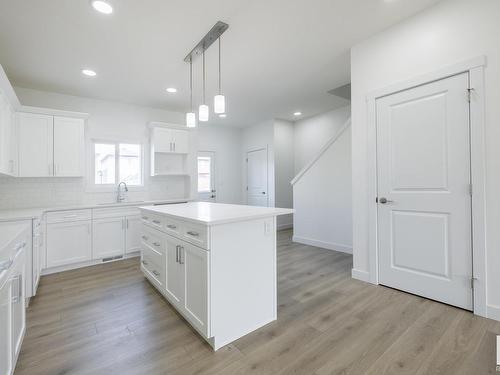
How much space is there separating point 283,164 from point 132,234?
3927 millimetres

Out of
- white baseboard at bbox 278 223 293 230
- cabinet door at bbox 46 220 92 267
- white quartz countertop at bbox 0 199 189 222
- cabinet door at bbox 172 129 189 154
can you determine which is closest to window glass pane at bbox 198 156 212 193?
cabinet door at bbox 172 129 189 154

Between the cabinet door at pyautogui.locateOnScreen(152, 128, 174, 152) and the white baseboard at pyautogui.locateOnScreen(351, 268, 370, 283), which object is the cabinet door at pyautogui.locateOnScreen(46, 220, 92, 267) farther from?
the white baseboard at pyautogui.locateOnScreen(351, 268, 370, 283)

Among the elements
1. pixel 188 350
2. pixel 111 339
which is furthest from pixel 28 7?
pixel 188 350

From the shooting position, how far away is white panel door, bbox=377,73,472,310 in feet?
7.45

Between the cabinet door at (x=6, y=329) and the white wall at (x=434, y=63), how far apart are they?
10.3ft

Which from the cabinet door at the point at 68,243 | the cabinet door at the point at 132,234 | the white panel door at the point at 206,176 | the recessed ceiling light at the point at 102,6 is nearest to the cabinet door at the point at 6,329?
the recessed ceiling light at the point at 102,6

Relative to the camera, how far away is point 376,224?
2.87m

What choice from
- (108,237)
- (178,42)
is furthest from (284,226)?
(178,42)

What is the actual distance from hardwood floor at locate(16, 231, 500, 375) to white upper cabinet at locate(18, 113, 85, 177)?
185 cm

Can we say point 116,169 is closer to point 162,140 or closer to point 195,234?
point 162,140

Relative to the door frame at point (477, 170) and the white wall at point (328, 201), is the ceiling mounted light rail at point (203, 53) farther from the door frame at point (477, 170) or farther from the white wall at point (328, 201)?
the white wall at point (328, 201)

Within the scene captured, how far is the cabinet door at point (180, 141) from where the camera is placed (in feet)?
16.3

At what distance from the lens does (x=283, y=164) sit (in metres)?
6.54

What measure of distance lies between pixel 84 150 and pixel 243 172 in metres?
4.02
